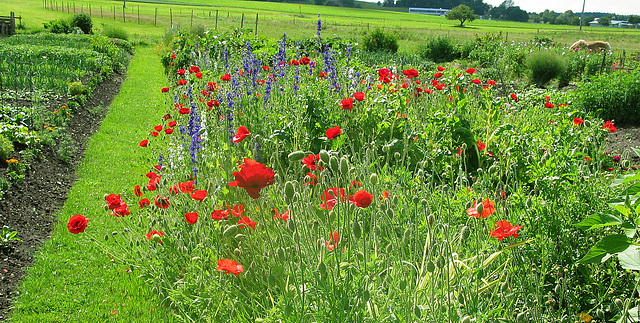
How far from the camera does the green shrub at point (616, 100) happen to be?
23.5 feet

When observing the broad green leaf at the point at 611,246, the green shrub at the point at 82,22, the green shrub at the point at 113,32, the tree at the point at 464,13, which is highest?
the tree at the point at 464,13

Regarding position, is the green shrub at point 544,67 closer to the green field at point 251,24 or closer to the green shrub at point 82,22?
the green field at point 251,24

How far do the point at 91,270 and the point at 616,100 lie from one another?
24.3 feet

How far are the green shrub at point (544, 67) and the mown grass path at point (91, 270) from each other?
992 cm

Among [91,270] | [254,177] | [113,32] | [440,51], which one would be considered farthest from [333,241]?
[113,32]

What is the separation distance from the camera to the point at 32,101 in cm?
766

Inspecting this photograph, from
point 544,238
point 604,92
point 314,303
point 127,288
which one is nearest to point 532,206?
point 544,238

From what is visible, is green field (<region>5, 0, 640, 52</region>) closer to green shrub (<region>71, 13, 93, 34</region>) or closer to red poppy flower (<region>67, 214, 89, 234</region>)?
green shrub (<region>71, 13, 93, 34</region>)

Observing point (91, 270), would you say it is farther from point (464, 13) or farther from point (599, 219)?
point (464, 13)

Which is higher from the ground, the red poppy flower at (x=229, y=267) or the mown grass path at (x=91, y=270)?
the red poppy flower at (x=229, y=267)

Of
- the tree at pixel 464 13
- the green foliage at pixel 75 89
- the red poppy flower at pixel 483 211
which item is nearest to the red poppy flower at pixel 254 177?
the red poppy flower at pixel 483 211

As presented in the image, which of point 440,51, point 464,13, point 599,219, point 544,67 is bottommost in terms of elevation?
point 599,219

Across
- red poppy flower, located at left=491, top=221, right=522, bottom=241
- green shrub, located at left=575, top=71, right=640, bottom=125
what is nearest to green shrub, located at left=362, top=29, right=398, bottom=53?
green shrub, located at left=575, top=71, right=640, bottom=125

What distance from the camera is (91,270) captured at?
11.7 ft
